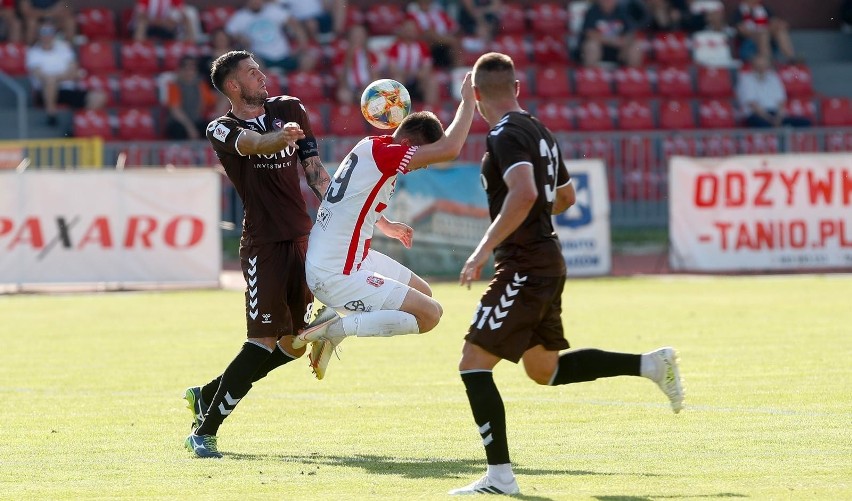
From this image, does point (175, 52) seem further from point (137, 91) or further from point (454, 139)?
point (454, 139)

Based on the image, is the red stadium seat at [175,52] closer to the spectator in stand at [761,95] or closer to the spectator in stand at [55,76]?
the spectator in stand at [55,76]

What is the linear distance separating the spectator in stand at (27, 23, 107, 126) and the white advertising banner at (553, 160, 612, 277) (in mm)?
8808

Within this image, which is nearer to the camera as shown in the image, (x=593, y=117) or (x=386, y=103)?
(x=386, y=103)

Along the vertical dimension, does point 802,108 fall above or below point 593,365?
below

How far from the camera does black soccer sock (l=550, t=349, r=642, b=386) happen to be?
7.95 metres

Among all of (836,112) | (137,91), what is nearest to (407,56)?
(137,91)

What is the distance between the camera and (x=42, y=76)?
84.7 ft

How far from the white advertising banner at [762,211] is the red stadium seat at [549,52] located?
23.5 ft

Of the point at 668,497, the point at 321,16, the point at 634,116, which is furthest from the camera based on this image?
the point at 321,16

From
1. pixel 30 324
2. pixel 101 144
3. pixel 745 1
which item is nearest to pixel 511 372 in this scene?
pixel 30 324

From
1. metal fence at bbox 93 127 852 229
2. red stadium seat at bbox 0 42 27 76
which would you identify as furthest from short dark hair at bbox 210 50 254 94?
red stadium seat at bbox 0 42 27 76

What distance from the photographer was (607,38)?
2886 cm

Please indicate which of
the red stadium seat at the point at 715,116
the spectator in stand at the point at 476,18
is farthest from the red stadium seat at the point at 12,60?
the red stadium seat at the point at 715,116

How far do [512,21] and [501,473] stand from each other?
Answer: 23460mm
